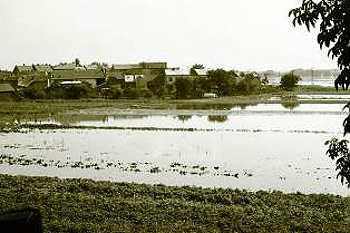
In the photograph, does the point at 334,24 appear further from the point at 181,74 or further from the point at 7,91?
the point at 181,74

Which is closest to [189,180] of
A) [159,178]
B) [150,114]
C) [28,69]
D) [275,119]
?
[159,178]

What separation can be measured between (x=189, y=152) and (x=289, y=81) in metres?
82.6

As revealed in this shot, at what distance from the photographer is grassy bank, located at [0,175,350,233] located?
1059 cm

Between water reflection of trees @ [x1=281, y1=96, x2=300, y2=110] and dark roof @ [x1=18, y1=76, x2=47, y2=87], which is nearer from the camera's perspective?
water reflection of trees @ [x1=281, y1=96, x2=300, y2=110]

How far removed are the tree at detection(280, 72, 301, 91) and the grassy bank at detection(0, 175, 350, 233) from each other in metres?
92.7

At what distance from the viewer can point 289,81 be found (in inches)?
4146

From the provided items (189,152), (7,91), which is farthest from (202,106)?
(189,152)

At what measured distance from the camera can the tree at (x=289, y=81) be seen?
104 meters

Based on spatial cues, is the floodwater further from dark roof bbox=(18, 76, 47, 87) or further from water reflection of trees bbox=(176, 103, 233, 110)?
dark roof bbox=(18, 76, 47, 87)

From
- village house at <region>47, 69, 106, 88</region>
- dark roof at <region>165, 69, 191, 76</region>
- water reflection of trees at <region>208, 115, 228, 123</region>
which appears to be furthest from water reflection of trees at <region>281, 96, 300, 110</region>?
village house at <region>47, 69, 106, 88</region>

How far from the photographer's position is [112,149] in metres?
28.7

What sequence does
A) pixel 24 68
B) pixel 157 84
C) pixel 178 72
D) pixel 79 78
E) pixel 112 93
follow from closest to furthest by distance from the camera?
pixel 112 93 → pixel 79 78 → pixel 157 84 → pixel 178 72 → pixel 24 68

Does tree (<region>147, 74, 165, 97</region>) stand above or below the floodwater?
above

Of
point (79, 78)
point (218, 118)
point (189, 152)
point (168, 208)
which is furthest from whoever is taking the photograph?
point (79, 78)
